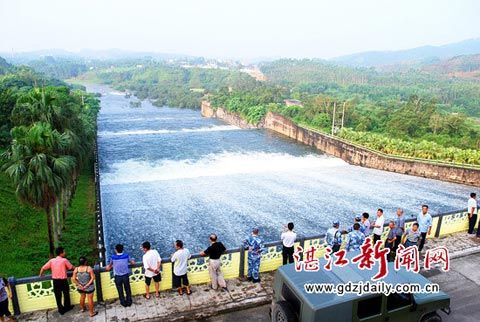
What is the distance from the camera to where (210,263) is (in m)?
8.23

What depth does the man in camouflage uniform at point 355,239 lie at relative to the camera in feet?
29.4

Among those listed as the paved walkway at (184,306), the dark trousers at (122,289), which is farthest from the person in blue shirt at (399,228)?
the dark trousers at (122,289)

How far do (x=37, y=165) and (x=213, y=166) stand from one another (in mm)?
21711

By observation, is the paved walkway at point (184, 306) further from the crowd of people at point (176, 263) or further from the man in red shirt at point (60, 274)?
the man in red shirt at point (60, 274)

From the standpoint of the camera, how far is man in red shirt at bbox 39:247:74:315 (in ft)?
23.7

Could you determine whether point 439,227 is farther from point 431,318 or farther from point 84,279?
point 84,279

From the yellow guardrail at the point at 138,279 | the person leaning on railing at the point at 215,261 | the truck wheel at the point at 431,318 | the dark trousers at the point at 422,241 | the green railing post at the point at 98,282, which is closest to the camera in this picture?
the truck wheel at the point at 431,318

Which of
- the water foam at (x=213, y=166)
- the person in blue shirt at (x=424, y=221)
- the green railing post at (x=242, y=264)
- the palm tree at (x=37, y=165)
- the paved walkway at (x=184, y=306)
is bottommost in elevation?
the water foam at (x=213, y=166)

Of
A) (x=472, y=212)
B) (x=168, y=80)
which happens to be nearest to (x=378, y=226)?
(x=472, y=212)

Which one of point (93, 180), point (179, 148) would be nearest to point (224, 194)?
point (93, 180)

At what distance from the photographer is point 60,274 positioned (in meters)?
7.28

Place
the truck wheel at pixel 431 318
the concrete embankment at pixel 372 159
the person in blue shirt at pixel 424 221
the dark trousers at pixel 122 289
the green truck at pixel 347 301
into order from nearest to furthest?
the green truck at pixel 347 301, the truck wheel at pixel 431 318, the dark trousers at pixel 122 289, the person in blue shirt at pixel 424 221, the concrete embankment at pixel 372 159

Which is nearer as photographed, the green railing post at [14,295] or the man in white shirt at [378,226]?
the green railing post at [14,295]

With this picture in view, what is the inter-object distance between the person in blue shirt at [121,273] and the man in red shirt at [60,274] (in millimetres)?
805
